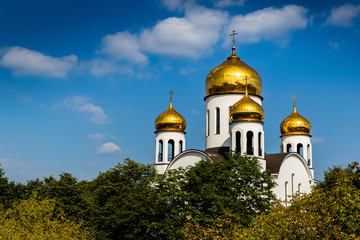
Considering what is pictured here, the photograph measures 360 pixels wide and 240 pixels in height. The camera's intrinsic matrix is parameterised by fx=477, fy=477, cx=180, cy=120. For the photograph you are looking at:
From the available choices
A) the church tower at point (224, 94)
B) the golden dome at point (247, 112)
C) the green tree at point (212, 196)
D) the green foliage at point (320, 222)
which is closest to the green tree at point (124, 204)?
the green tree at point (212, 196)

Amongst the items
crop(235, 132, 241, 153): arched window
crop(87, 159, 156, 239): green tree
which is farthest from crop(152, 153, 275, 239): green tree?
crop(235, 132, 241, 153): arched window

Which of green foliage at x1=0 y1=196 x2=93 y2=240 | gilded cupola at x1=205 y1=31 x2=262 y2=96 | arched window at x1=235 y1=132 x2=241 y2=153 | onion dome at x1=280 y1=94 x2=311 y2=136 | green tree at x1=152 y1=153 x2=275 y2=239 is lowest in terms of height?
green foliage at x1=0 y1=196 x2=93 y2=240

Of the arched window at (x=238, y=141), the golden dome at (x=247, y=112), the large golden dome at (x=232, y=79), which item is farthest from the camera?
the large golden dome at (x=232, y=79)

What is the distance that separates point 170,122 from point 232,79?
5.22m

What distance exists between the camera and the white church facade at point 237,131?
27984 mm

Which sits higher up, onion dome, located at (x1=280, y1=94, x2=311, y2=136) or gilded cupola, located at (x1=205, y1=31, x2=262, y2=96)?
gilded cupola, located at (x1=205, y1=31, x2=262, y2=96)

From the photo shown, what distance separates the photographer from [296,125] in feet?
117

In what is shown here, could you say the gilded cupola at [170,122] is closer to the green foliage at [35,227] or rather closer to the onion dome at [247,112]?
the onion dome at [247,112]

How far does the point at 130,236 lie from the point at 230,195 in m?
5.64

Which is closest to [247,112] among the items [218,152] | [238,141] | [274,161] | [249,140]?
[238,141]

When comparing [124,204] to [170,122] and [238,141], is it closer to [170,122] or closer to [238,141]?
[238,141]

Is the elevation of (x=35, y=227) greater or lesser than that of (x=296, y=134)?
lesser

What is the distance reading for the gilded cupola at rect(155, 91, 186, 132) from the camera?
33.2m

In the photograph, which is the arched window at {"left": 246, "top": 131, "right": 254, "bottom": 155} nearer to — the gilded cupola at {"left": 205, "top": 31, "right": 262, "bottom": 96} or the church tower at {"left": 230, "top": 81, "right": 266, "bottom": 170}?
the church tower at {"left": 230, "top": 81, "right": 266, "bottom": 170}
